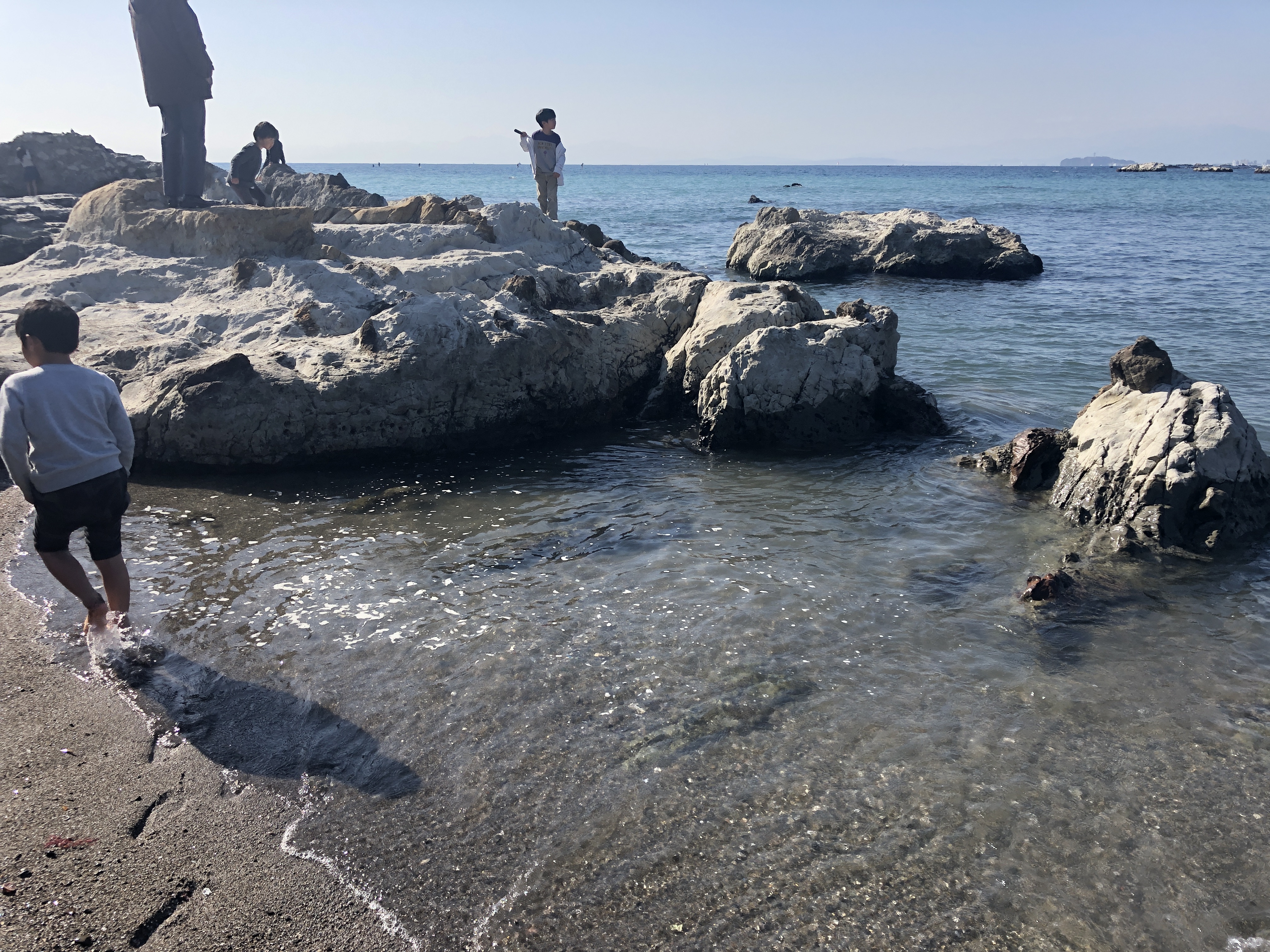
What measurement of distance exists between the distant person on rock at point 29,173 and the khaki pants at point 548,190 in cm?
1325

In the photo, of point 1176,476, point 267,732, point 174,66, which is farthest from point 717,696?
point 174,66

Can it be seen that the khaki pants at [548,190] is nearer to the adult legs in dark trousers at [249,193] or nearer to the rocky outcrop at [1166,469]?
the adult legs in dark trousers at [249,193]

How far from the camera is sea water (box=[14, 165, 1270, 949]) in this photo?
3232 millimetres

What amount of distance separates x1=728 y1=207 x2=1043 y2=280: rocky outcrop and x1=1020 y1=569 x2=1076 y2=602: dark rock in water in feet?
62.2

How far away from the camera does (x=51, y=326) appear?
4340mm

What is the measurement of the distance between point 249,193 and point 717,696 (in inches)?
440

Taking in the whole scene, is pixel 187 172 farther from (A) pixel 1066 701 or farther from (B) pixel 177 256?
(A) pixel 1066 701

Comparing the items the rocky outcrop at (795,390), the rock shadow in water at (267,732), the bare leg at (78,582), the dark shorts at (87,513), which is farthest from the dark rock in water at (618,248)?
the rock shadow in water at (267,732)

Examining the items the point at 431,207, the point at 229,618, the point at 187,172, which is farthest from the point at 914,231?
the point at 229,618

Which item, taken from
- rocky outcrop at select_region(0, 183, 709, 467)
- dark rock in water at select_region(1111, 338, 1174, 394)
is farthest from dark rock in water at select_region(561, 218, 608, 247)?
dark rock in water at select_region(1111, 338, 1174, 394)

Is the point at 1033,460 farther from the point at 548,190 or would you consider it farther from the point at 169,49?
the point at 169,49

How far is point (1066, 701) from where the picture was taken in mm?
4488

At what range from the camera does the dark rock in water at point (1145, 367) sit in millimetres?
7422

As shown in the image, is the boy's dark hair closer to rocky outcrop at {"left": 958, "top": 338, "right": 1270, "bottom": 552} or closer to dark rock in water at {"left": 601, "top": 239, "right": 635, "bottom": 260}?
rocky outcrop at {"left": 958, "top": 338, "right": 1270, "bottom": 552}
